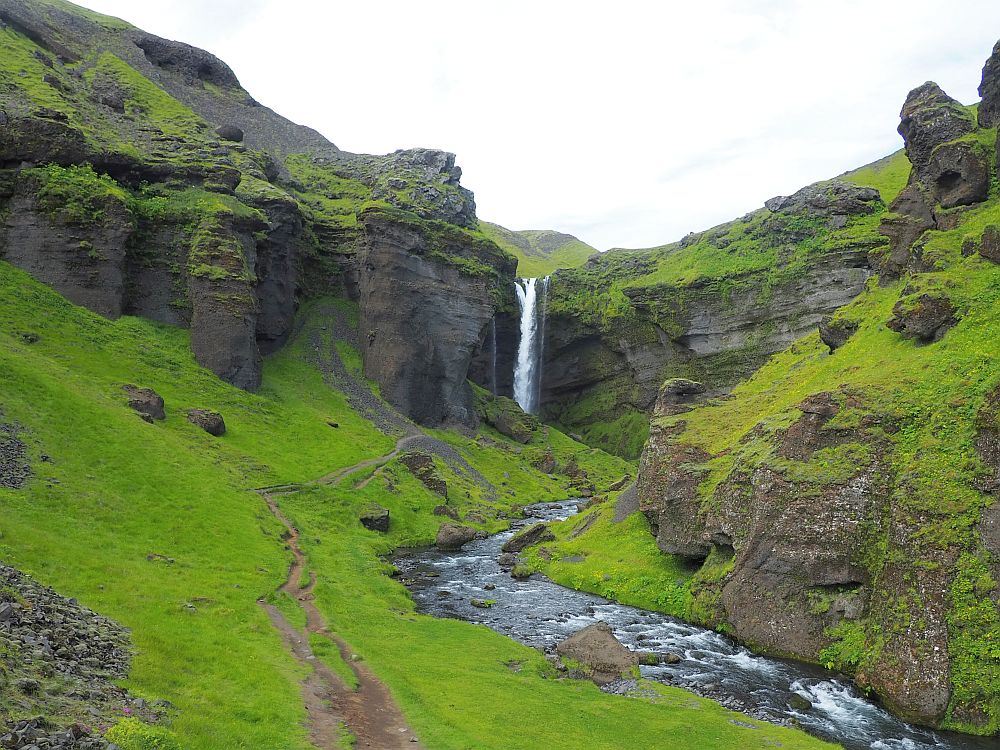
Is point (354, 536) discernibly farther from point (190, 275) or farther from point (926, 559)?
point (190, 275)

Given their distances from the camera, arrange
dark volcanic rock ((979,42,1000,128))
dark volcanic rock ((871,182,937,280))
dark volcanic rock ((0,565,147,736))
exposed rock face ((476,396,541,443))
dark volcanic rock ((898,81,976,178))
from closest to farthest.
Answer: dark volcanic rock ((0,565,147,736))
dark volcanic rock ((979,42,1000,128))
dark volcanic rock ((871,182,937,280))
dark volcanic rock ((898,81,976,178))
exposed rock face ((476,396,541,443))

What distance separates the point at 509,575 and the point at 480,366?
3577 inches

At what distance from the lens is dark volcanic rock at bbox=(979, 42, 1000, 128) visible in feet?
187

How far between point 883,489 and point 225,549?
42.1 m

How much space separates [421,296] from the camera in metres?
122

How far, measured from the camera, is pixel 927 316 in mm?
42250

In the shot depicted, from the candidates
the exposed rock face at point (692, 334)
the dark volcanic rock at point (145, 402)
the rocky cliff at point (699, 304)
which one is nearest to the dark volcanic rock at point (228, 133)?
the exposed rock face at point (692, 334)

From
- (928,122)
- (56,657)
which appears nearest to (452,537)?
(56,657)

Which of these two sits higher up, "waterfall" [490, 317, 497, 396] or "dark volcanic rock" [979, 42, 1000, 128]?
"dark volcanic rock" [979, 42, 1000, 128]

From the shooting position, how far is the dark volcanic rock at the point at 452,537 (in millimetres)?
65625

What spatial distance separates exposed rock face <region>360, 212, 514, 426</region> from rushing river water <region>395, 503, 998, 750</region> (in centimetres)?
5979

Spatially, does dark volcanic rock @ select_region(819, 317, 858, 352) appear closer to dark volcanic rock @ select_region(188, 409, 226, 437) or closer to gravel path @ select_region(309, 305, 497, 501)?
gravel path @ select_region(309, 305, 497, 501)

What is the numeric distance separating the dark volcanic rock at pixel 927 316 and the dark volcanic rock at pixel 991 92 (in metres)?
27.2

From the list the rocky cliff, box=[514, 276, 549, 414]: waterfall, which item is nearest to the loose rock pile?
the rocky cliff
